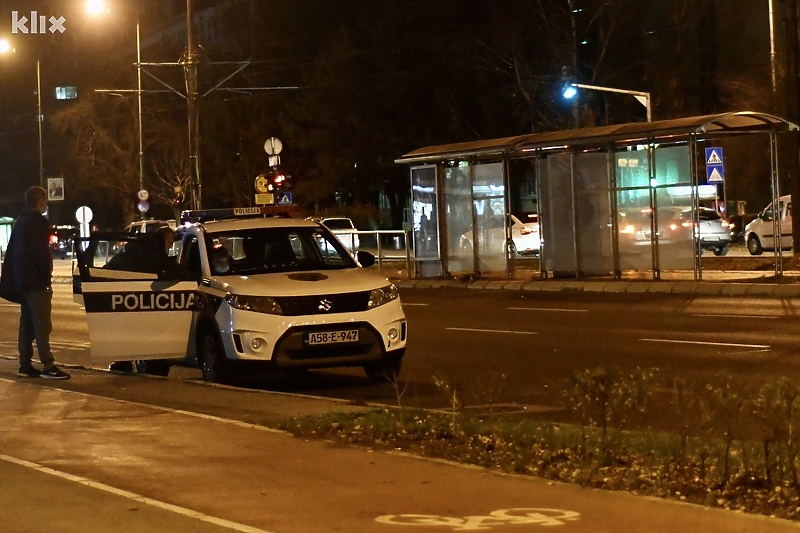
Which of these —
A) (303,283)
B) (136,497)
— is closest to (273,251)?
(303,283)

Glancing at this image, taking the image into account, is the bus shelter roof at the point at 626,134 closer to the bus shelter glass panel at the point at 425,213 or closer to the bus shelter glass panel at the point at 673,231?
the bus shelter glass panel at the point at 425,213

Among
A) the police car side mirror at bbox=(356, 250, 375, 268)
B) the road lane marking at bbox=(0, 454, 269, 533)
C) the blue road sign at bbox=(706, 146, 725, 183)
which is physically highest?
the blue road sign at bbox=(706, 146, 725, 183)

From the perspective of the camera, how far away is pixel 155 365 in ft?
49.4

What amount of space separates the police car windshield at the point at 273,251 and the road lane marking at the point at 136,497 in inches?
192

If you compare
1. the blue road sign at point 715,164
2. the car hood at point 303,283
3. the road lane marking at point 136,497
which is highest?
the blue road sign at point 715,164

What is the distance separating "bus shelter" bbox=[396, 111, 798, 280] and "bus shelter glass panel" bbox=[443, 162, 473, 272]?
0.02 meters

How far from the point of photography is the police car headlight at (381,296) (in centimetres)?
1286

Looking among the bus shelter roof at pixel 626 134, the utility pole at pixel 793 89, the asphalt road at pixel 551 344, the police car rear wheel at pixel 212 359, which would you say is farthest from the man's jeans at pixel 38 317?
the utility pole at pixel 793 89

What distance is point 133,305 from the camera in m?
13.3

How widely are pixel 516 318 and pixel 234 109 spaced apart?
47.6 m

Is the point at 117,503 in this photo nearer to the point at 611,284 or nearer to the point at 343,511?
the point at 343,511

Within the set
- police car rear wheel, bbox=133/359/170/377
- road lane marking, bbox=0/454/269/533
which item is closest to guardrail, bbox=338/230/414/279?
police car rear wheel, bbox=133/359/170/377

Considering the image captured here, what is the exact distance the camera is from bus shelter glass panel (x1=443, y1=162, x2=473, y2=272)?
1204 inches

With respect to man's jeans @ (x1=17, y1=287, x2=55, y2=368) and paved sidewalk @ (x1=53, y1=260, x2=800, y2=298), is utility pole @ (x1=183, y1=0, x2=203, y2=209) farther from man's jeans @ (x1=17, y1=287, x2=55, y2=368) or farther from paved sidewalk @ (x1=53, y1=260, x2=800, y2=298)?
man's jeans @ (x1=17, y1=287, x2=55, y2=368)
